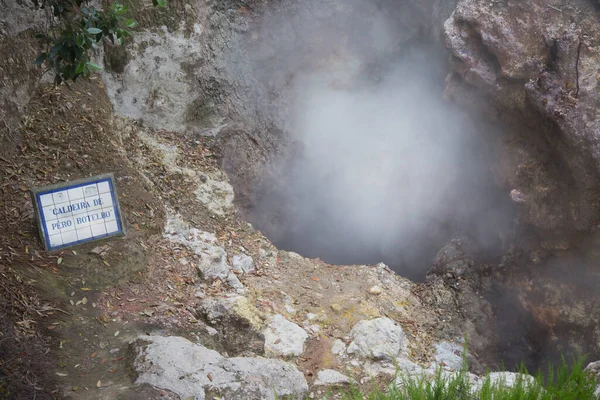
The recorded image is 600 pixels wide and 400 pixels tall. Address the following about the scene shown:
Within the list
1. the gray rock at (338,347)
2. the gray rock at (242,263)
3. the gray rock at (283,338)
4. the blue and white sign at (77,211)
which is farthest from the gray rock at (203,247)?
the gray rock at (338,347)

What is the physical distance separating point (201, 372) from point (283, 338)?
1430mm

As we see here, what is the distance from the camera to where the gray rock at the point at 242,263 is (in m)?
5.79

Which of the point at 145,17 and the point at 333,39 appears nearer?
the point at 145,17

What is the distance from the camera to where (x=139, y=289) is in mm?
4746

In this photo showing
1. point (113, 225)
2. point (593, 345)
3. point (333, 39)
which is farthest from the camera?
point (333, 39)

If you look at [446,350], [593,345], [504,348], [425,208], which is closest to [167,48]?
[425,208]

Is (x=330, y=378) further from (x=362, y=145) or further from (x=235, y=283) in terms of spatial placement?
(x=362, y=145)

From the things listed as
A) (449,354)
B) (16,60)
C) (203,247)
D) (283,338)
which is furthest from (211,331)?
(16,60)

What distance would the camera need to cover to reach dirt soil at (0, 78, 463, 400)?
146 inches

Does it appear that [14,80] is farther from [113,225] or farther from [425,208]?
[425,208]

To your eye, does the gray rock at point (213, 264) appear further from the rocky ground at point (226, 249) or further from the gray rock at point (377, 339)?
the gray rock at point (377, 339)

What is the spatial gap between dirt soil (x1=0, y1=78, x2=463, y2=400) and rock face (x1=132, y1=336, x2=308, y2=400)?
0.13 metres

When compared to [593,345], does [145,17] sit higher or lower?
higher

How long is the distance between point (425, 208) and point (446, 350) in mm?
2625
